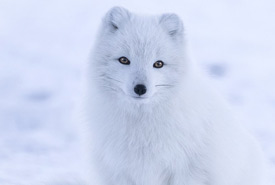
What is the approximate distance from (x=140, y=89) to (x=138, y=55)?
0.75ft

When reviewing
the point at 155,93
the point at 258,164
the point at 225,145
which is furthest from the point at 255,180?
the point at 155,93

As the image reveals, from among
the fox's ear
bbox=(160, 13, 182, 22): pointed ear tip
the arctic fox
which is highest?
bbox=(160, 13, 182, 22): pointed ear tip

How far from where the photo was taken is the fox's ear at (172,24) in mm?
3498

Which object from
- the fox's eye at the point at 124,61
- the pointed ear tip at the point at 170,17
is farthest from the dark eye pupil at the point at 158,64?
the pointed ear tip at the point at 170,17

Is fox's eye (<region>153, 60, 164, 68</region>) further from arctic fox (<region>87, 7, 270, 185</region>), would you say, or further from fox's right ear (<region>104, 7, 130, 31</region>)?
fox's right ear (<region>104, 7, 130, 31</region>)

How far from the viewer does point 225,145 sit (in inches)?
145

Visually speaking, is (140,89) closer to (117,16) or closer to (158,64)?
(158,64)

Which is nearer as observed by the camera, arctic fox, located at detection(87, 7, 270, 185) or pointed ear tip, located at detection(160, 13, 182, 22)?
arctic fox, located at detection(87, 7, 270, 185)

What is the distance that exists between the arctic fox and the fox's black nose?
84mm

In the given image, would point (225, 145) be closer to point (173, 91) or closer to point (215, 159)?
point (215, 159)

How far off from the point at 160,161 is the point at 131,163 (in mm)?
192

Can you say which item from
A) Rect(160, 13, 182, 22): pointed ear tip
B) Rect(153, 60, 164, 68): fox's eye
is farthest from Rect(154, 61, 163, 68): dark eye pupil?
Rect(160, 13, 182, 22): pointed ear tip

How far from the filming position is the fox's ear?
350cm

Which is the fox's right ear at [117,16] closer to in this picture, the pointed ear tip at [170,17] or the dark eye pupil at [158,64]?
the pointed ear tip at [170,17]
